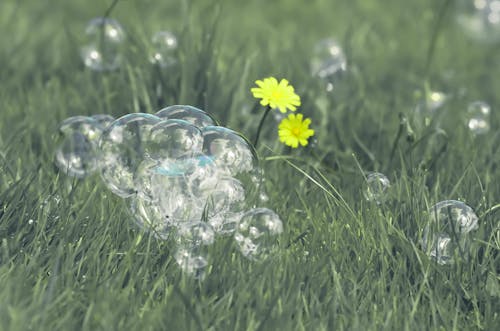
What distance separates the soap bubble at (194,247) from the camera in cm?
235

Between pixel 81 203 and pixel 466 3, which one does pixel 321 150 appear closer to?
pixel 81 203

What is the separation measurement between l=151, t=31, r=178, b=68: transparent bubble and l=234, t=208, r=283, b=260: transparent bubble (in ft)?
4.46

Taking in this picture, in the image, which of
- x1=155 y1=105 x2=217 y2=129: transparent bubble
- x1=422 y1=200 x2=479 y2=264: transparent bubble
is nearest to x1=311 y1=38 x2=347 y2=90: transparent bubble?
x1=155 y1=105 x2=217 y2=129: transparent bubble

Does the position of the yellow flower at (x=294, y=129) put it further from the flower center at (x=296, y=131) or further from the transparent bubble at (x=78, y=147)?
the transparent bubble at (x=78, y=147)

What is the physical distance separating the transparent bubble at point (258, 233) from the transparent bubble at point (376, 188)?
1.18ft

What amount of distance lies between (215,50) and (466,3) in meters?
1.81

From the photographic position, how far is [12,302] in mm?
2172

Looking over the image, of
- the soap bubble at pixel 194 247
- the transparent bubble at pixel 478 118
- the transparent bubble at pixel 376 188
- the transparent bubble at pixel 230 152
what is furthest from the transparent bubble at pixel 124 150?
the transparent bubble at pixel 478 118

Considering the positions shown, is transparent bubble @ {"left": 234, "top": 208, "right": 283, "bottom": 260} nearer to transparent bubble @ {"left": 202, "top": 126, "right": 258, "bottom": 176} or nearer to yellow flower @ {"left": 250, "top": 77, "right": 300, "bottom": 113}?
transparent bubble @ {"left": 202, "top": 126, "right": 258, "bottom": 176}

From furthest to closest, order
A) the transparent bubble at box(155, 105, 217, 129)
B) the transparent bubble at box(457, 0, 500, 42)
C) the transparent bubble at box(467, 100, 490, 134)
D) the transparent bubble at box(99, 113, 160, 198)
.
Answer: the transparent bubble at box(457, 0, 500, 42)
the transparent bubble at box(467, 100, 490, 134)
the transparent bubble at box(155, 105, 217, 129)
the transparent bubble at box(99, 113, 160, 198)

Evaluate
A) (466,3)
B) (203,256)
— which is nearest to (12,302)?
(203,256)

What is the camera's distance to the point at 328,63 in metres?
4.01

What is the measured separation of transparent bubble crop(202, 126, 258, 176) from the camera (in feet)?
Result: 8.66

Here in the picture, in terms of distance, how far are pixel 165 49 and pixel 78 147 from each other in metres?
0.81
